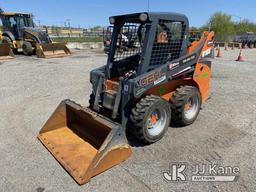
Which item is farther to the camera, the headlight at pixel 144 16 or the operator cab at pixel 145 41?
the operator cab at pixel 145 41

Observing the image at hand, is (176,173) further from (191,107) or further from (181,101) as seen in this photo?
(191,107)

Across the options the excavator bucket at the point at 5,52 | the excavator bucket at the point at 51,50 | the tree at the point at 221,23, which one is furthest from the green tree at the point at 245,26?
the excavator bucket at the point at 5,52

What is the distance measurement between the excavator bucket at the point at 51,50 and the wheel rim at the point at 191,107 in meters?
12.5

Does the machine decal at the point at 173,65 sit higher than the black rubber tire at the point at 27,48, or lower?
higher

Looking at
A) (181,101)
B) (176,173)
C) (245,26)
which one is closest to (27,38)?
(181,101)

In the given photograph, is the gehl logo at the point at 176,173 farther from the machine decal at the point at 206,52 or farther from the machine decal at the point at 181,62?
the machine decal at the point at 206,52

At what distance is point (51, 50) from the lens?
50.5 ft

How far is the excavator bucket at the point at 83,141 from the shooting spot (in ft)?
9.93

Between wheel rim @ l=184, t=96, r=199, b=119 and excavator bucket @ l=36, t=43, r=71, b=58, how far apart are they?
40.9 ft

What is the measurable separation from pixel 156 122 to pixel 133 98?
2.21 ft

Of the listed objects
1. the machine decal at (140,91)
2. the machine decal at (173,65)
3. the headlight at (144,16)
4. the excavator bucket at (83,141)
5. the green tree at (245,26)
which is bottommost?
the excavator bucket at (83,141)

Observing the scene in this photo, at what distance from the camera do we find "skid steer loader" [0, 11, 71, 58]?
49.7 feet
